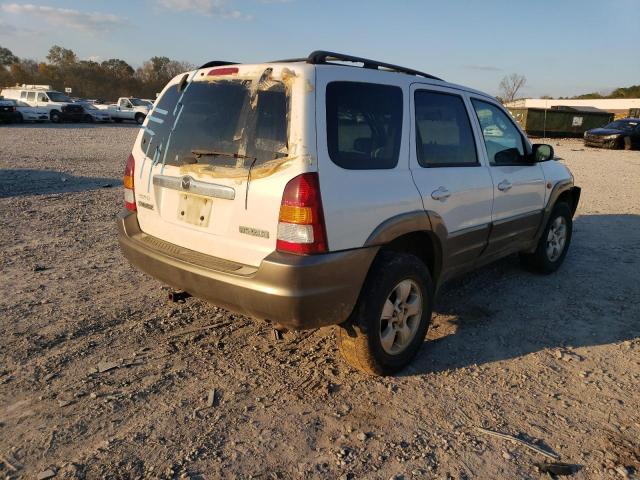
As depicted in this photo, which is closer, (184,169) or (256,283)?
(256,283)

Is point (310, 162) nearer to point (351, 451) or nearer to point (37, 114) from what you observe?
point (351, 451)

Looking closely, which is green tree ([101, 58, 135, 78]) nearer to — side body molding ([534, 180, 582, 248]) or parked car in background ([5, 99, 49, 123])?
parked car in background ([5, 99, 49, 123])

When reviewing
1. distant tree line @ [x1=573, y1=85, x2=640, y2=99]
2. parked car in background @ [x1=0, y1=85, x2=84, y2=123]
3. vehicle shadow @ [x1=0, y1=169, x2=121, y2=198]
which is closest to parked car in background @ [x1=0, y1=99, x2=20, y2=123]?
parked car in background @ [x1=0, y1=85, x2=84, y2=123]

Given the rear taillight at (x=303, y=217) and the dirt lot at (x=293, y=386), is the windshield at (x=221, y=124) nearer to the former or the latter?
the rear taillight at (x=303, y=217)

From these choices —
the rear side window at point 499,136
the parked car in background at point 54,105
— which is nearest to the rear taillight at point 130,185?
the rear side window at point 499,136

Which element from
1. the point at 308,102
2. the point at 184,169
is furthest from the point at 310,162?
the point at 184,169

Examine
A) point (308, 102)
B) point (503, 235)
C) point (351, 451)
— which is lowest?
point (351, 451)

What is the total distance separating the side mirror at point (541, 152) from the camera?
467cm

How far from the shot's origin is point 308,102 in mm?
2711

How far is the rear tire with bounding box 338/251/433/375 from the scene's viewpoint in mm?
3000

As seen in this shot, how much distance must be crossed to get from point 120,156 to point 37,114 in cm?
1672

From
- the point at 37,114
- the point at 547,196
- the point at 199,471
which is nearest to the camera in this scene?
the point at 199,471

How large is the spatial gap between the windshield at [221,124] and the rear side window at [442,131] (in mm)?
1058

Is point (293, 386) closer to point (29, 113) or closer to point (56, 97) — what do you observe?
point (29, 113)
